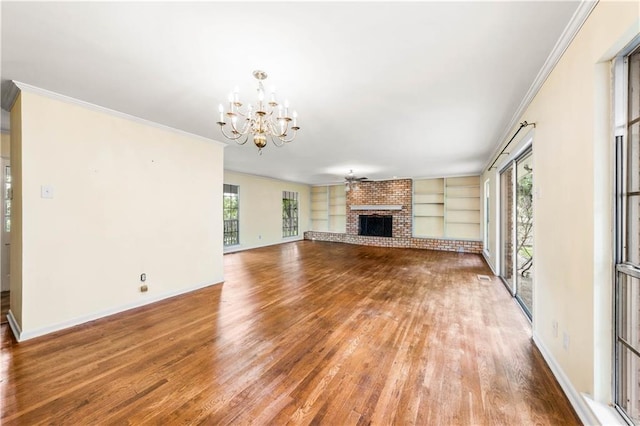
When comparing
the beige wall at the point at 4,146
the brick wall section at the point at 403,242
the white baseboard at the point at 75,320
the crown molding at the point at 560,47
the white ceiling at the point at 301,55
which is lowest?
the white baseboard at the point at 75,320

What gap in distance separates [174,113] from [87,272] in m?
2.20

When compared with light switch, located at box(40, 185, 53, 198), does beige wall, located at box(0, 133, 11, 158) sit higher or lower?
higher

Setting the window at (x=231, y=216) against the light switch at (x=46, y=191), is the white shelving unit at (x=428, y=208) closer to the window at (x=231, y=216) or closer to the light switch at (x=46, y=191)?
the window at (x=231, y=216)

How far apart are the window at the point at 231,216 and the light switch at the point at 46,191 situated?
16.8 feet

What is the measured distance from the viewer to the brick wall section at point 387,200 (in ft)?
28.9

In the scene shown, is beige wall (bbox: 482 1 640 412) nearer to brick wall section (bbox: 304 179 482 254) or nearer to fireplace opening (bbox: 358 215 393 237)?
brick wall section (bbox: 304 179 482 254)

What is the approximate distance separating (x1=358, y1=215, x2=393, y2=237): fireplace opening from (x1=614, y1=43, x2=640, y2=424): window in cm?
777

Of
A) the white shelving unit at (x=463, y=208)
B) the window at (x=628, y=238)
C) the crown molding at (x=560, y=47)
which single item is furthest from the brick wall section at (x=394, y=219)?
the window at (x=628, y=238)

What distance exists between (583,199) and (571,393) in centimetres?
133

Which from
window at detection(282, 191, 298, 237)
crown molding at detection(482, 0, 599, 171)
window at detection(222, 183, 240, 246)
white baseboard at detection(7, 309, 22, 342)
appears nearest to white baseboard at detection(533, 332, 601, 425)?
crown molding at detection(482, 0, 599, 171)

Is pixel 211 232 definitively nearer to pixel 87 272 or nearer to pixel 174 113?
pixel 87 272

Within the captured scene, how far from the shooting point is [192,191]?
400 centimetres

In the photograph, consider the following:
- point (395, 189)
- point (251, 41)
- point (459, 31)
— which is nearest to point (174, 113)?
point (251, 41)

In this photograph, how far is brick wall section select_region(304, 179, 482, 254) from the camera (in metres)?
8.14
